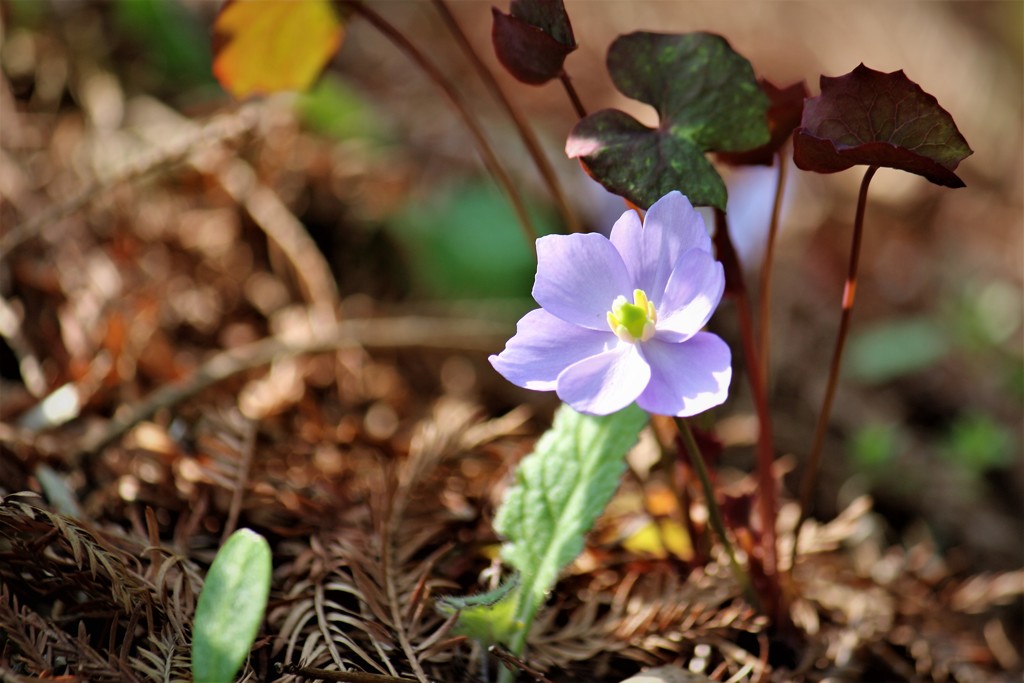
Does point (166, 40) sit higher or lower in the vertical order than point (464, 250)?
higher

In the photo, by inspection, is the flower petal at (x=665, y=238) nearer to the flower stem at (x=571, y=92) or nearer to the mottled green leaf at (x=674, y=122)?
the mottled green leaf at (x=674, y=122)

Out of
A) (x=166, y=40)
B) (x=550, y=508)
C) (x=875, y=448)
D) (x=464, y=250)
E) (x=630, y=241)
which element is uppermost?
(x=630, y=241)

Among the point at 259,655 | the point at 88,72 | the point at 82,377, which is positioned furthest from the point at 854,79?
the point at 88,72

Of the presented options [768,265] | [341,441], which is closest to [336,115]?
[341,441]

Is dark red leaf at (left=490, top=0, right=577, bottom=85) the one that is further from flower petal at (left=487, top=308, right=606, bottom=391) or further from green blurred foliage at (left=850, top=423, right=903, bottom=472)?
green blurred foliage at (left=850, top=423, right=903, bottom=472)

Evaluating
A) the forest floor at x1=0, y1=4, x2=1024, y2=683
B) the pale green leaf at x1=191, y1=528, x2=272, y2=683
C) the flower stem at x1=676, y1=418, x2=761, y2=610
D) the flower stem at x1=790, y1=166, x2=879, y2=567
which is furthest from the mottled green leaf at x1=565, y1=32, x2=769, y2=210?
the pale green leaf at x1=191, y1=528, x2=272, y2=683

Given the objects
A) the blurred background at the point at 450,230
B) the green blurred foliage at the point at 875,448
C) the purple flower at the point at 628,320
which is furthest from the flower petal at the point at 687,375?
the green blurred foliage at the point at 875,448

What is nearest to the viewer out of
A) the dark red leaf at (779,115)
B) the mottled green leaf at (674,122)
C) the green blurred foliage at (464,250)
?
the mottled green leaf at (674,122)

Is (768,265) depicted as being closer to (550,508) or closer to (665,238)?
(665,238)
